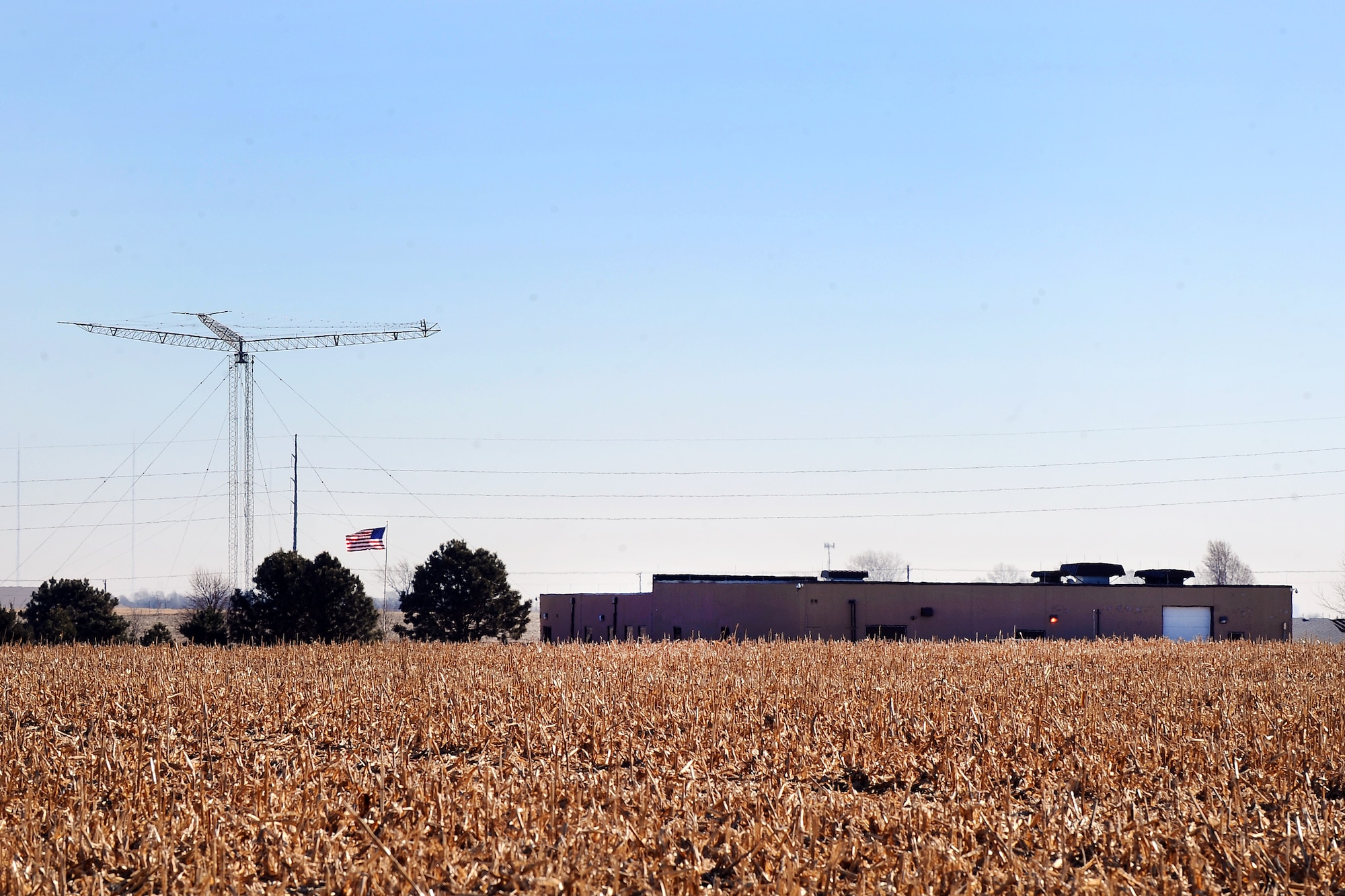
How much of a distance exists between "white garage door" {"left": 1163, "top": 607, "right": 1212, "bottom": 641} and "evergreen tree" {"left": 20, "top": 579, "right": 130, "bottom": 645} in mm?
50158

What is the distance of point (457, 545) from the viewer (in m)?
70.4

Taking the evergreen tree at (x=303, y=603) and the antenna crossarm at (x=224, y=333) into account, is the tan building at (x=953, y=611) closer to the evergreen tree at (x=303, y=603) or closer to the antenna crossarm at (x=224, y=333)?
the evergreen tree at (x=303, y=603)

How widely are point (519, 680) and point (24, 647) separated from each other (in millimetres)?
16582

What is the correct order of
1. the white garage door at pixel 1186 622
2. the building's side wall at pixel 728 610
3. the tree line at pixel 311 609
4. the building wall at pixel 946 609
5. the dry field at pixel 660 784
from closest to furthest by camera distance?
1. the dry field at pixel 660 784
2. the building's side wall at pixel 728 610
3. the building wall at pixel 946 609
4. the white garage door at pixel 1186 622
5. the tree line at pixel 311 609

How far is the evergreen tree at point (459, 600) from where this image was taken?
6869cm

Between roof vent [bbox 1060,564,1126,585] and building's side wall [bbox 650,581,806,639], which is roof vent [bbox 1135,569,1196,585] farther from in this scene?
building's side wall [bbox 650,581,806,639]

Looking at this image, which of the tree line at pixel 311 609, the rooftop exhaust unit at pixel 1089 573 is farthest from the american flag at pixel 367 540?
the rooftop exhaust unit at pixel 1089 573

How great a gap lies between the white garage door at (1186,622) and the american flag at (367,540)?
38611mm

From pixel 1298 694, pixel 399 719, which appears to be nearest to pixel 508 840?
pixel 399 719

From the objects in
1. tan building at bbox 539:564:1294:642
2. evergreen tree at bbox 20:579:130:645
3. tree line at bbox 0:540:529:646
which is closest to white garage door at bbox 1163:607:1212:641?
tan building at bbox 539:564:1294:642

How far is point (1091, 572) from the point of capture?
204ft

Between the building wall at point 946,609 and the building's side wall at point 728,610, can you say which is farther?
the building wall at point 946,609

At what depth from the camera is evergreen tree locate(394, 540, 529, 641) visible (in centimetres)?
6869

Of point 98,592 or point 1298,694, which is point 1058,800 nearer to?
point 1298,694
